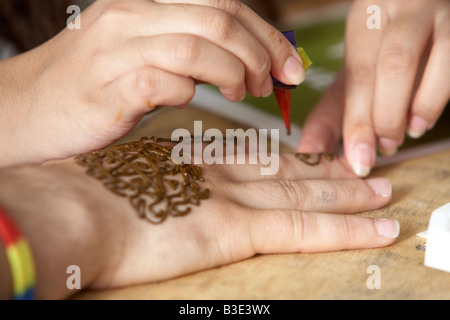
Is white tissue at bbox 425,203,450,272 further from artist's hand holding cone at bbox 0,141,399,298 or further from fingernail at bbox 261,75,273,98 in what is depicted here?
fingernail at bbox 261,75,273,98

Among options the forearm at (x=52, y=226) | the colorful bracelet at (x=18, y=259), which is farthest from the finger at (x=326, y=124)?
the colorful bracelet at (x=18, y=259)

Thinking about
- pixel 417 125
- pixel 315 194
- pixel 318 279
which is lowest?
pixel 318 279

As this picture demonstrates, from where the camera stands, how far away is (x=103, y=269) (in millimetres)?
784

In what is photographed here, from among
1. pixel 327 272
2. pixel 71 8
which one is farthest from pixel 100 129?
pixel 71 8

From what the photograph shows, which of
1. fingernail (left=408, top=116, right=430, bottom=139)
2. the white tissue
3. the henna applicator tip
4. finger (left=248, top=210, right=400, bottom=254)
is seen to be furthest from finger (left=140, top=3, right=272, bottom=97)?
fingernail (left=408, top=116, right=430, bottom=139)

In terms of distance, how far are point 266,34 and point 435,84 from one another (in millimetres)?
518

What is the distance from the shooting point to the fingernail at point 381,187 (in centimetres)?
108

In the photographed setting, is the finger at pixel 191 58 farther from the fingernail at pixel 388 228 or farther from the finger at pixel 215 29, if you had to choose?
the fingernail at pixel 388 228

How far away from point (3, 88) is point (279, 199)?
692 mm

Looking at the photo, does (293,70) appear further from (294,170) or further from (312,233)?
(312,233)

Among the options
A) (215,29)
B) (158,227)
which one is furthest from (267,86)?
(158,227)

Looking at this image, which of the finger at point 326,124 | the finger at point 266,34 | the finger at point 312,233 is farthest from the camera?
the finger at point 326,124

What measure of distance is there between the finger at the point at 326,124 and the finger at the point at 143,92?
22.0 inches

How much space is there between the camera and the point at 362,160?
3.98ft
